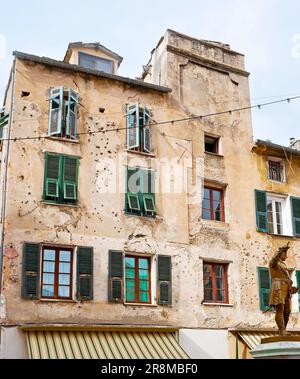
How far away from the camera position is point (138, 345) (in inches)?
627

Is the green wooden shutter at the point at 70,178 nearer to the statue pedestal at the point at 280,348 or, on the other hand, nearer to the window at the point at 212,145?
the window at the point at 212,145

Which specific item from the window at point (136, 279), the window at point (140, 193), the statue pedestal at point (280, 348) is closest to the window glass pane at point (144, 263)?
the window at point (136, 279)

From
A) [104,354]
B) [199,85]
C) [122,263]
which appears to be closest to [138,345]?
[104,354]

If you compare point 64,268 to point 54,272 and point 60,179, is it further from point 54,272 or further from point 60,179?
point 60,179

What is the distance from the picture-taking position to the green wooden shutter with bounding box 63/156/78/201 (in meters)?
17.0

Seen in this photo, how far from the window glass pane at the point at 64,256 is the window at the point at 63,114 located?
3649mm

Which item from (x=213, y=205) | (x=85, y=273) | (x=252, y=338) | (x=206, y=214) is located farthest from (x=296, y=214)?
(x=85, y=273)

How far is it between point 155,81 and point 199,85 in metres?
1.69

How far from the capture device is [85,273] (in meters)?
16.5

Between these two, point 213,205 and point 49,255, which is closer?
point 49,255

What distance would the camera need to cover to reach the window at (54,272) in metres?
15.7

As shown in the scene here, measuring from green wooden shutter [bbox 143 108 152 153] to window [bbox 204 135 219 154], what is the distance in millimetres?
2560

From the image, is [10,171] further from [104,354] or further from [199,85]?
[199,85]

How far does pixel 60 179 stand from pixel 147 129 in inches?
147
